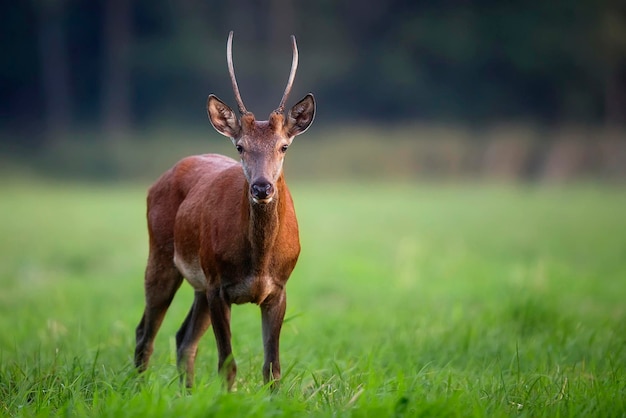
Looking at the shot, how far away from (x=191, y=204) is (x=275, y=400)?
1954 millimetres

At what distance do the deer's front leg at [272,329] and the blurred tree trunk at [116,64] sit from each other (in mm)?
35675

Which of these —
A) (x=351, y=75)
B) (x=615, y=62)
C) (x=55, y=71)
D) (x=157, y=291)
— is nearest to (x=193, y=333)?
(x=157, y=291)

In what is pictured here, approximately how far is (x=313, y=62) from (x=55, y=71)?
1127cm

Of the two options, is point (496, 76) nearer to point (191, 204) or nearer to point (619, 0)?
point (619, 0)

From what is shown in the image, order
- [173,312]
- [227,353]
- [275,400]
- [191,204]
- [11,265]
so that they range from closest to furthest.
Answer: [275,400]
[227,353]
[191,204]
[173,312]
[11,265]

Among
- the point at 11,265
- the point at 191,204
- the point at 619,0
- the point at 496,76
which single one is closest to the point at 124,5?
the point at 496,76

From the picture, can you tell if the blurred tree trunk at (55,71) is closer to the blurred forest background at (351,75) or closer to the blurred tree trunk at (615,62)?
the blurred forest background at (351,75)

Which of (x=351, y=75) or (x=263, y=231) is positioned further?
(x=351, y=75)

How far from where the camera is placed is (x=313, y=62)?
4141 centimetres

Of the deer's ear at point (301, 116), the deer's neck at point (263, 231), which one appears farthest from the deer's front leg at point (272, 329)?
the deer's ear at point (301, 116)

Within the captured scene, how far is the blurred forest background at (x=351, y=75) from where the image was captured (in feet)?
127

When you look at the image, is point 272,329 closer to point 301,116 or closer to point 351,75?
point 301,116

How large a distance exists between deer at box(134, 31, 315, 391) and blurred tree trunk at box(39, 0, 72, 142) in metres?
35.3

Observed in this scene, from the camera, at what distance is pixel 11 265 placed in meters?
14.6
